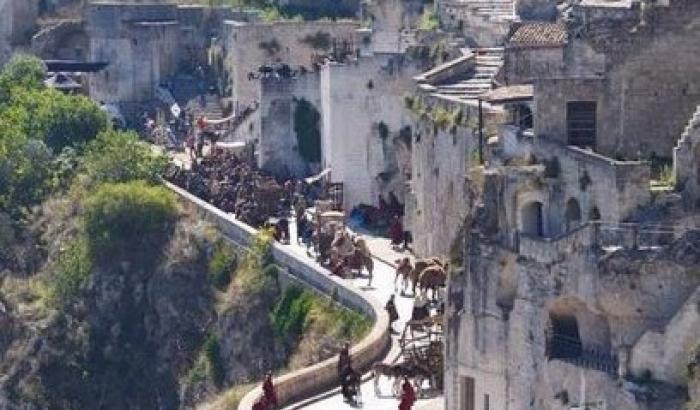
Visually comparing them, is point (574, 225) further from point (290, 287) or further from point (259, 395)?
point (290, 287)

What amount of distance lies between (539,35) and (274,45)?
117 ft

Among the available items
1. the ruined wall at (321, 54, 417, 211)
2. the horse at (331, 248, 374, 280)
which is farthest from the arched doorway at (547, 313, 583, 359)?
the ruined wall at (321, 54, 417, 211)

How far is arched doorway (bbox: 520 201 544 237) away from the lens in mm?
50156

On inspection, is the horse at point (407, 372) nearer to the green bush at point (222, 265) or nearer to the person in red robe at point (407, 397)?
the person in red robe at point (407, 397)

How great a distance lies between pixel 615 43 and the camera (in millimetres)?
50719

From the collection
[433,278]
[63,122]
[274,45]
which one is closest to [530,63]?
[433,278]

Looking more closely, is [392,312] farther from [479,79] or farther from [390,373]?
[479,79]

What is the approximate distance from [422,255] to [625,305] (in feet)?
72.9

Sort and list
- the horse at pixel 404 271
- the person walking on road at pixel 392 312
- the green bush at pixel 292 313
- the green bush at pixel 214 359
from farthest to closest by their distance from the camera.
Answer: the green bush at pixel 214 359 < the green bush at pixel 292 313 < the horse at pixel 404 271 < the person walking on road at pixel 392 312

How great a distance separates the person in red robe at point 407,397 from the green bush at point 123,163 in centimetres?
3461

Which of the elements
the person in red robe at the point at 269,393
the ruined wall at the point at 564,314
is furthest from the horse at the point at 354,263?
the ruined wall at the point at 564,314

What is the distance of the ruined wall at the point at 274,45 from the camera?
96.3 meters

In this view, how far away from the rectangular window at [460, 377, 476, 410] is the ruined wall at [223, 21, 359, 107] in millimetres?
44784

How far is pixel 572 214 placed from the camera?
4919 cm
